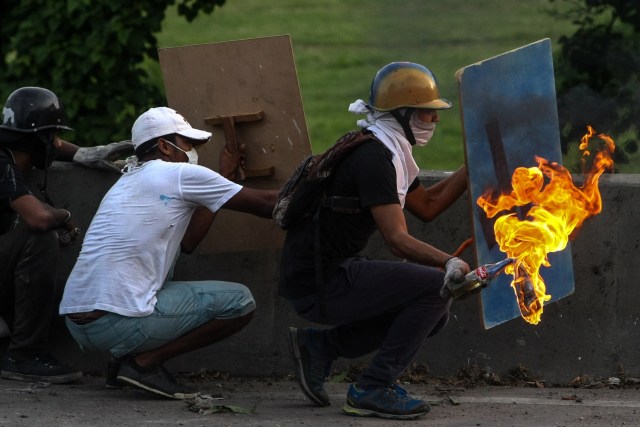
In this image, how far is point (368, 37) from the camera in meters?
18.5

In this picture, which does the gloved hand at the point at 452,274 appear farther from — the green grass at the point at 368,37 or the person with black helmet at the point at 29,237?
the green grass at the point at 368,37

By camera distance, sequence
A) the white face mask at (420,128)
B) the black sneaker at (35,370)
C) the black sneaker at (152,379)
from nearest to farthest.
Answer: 1. the white face mask at (420,128)
2. the black sneaker at (152,379)
3. the black sneaker at (35,370)

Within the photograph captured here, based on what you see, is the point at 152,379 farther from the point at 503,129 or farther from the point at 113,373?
the point at 503,129

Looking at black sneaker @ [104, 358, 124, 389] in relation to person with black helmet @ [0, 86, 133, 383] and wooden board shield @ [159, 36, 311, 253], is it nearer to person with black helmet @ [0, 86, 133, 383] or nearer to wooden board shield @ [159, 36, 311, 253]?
person with black helmet @ [0, 86, 133, 383]

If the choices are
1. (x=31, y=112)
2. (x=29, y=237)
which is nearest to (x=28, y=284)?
(x=29, y=237)

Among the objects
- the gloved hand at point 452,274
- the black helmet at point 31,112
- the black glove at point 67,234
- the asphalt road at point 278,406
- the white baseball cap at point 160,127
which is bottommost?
the asphalt road at point 278,406

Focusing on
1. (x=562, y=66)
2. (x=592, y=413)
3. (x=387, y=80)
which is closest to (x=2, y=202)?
(x=387, y=80)

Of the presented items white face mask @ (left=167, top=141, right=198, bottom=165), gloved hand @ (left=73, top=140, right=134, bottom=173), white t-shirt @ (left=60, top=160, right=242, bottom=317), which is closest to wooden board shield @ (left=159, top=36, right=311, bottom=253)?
white face mask @ (left=167, top=141, right=198, bottom=165)

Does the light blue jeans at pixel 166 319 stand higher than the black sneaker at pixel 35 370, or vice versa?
the light blue jeans at pixel 166 319

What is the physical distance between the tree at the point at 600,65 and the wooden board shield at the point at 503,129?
166 centimetres

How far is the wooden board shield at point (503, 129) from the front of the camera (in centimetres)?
616

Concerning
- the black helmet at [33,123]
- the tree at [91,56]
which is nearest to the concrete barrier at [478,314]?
the black helmet at [33,123]

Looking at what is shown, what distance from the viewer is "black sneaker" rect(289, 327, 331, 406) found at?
6.46m

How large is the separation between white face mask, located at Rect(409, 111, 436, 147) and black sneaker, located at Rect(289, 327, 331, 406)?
1101 mm
